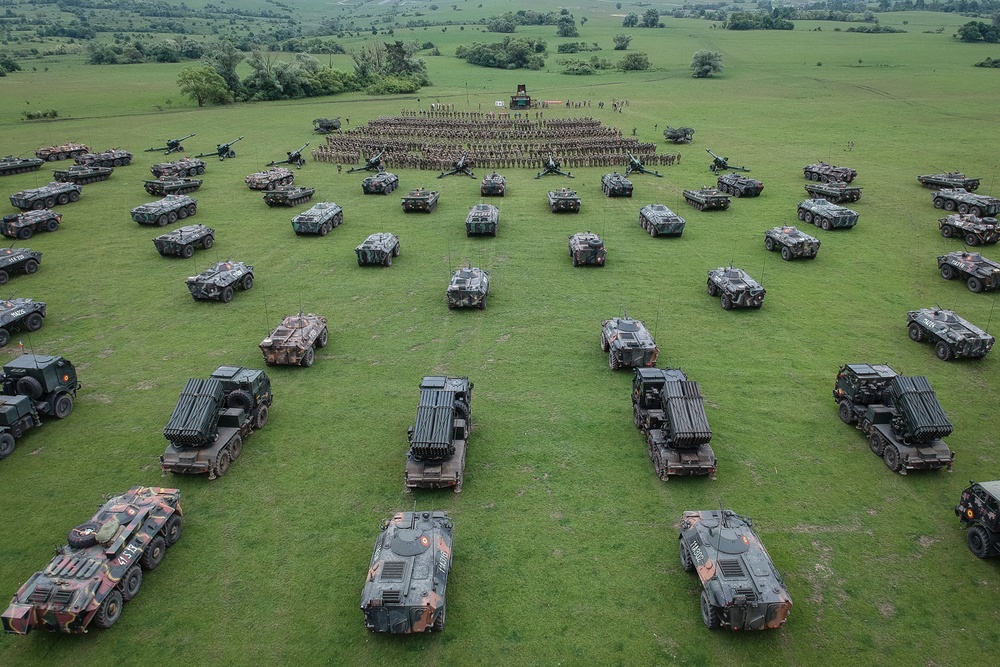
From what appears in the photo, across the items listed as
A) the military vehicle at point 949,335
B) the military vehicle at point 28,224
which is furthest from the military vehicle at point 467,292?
the military vehicle at point 28,224

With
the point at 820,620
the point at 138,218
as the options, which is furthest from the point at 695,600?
the point at 138,218

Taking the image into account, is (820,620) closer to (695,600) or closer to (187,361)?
(695,600)

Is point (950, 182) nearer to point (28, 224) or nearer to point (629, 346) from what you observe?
point (629, 346)

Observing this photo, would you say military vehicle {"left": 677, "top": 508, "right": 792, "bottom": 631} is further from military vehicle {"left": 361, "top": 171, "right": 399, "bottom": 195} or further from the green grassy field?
military vehicle {"left": 361, "top": 171, "right": 399, "bottom": 195}

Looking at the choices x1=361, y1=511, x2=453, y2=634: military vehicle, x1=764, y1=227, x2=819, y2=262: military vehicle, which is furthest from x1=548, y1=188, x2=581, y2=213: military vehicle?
x1=361, y1=511, x2=453, y2=634: military vehicle

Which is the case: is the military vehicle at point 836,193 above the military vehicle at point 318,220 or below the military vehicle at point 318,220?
above

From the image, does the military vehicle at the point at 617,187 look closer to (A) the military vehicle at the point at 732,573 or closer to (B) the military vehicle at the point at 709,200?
(B) the military vehicle at the point at 709,200

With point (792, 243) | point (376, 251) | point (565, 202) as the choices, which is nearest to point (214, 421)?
point (376, 251)
